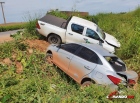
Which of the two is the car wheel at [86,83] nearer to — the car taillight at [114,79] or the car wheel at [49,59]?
the car taillight at [114,79]

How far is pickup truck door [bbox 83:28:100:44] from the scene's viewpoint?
13.8 meters

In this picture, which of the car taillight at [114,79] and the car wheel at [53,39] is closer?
the car taillight at [114,79]

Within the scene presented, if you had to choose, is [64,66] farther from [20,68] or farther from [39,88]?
[39,88]

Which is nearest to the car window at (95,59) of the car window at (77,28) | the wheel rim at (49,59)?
the wheel rim at (49,59)

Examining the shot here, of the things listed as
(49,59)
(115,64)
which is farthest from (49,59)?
(115,64)

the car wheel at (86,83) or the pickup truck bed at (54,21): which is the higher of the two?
the pickup truck bed at (54,21)

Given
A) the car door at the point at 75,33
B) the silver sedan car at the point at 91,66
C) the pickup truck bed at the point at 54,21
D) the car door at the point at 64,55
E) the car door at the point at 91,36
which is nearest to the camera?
the silver sedan car at the point at 91,66

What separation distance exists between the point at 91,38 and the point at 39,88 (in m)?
7.11

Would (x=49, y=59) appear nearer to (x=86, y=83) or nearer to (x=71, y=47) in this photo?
(x=71, y=47)

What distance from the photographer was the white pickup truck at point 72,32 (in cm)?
1382

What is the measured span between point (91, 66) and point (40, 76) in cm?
243

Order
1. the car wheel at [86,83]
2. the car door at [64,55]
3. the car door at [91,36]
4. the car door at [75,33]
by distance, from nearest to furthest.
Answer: the car wheel at [86,83]
the car door at [64,55]
the car door at [91,36]
the car door at [75,33]

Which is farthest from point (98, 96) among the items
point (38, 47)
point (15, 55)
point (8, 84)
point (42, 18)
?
point (42, 18)

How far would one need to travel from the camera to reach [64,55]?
35.4ft
